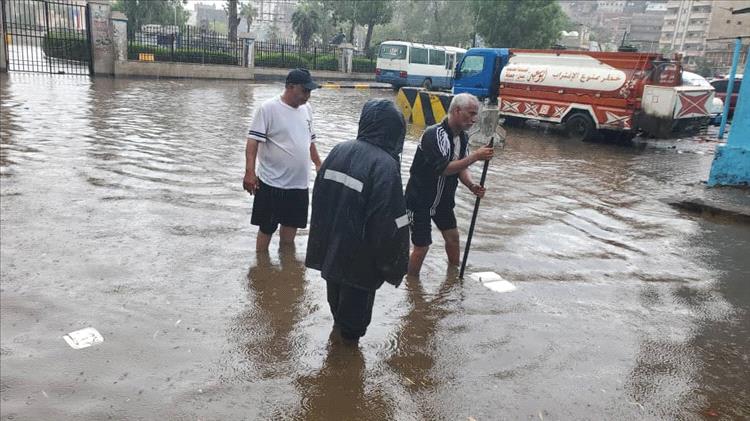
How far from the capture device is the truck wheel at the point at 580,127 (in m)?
15.0

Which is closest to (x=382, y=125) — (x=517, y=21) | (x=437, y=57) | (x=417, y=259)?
(x=417, y=259)

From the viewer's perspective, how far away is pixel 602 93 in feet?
47.5

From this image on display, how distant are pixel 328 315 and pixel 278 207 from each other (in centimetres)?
118

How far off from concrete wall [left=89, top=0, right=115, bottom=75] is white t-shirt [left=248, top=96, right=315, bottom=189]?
21.0 meters

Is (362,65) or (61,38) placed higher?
(61,38)

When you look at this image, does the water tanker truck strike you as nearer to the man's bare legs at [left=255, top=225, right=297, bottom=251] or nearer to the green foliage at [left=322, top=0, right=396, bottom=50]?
the man's bare legs at [left=255, top=225, right=297, bottom=251]

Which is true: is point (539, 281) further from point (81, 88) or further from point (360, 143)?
point (81, 88)

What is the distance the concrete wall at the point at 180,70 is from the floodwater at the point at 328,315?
1657cm

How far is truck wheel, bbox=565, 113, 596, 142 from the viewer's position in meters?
15.0

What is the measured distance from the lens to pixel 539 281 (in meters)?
5.05

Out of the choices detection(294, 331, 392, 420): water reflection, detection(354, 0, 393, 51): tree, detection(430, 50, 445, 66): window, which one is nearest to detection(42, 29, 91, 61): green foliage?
detection(430, 50, 445, 66): window

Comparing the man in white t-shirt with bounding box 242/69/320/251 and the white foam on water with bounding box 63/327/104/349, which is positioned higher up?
the man in white t-shirt with bounding box 242/69/320/251

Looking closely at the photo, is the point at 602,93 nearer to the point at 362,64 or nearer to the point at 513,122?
the point at 513,122

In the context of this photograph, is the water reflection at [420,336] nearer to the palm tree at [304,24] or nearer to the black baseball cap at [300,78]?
the black baseball cap at [300,78]
